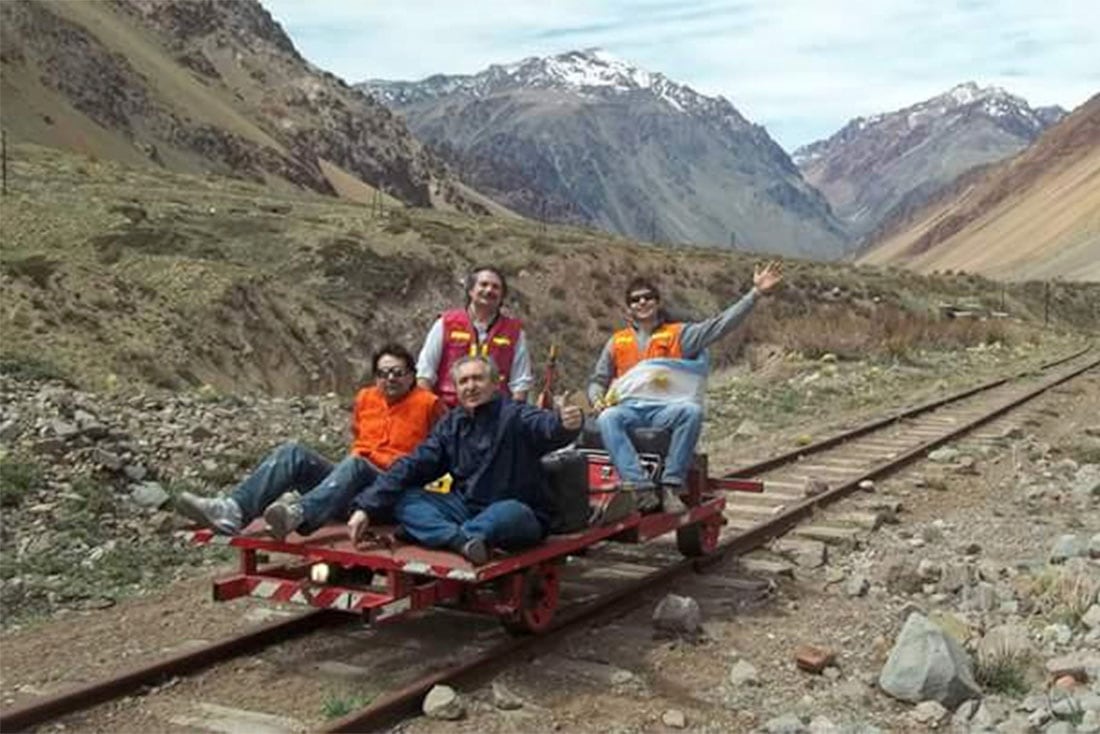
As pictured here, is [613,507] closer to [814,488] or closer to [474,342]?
[474,342]

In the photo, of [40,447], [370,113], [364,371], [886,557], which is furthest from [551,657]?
[370,113]

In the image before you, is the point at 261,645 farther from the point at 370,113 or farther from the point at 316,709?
the point at 370,113

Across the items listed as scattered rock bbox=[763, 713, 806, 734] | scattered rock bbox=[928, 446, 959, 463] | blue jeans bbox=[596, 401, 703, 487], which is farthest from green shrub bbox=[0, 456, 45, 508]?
scattered rock bbox=[928, 446, 959, 463]

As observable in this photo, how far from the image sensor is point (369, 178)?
11712 cm

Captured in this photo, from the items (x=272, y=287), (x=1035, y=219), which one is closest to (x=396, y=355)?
(x=272, y=287)

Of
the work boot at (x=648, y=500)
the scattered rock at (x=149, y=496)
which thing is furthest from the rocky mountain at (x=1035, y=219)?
the scattered rock at (x=149, y=496)

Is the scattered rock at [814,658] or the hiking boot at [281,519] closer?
the hiking boot at [281,519]

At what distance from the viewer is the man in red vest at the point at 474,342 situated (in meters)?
8.45

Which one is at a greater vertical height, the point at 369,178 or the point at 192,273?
the point at 369,178

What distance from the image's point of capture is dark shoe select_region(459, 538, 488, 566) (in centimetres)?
654

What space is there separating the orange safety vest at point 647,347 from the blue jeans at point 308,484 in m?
2.38

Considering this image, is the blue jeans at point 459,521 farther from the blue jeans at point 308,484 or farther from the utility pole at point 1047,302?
the utility pole at point 1047,302

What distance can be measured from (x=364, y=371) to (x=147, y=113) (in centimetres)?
6170

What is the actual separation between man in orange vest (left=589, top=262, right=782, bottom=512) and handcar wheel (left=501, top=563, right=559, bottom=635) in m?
0.94
